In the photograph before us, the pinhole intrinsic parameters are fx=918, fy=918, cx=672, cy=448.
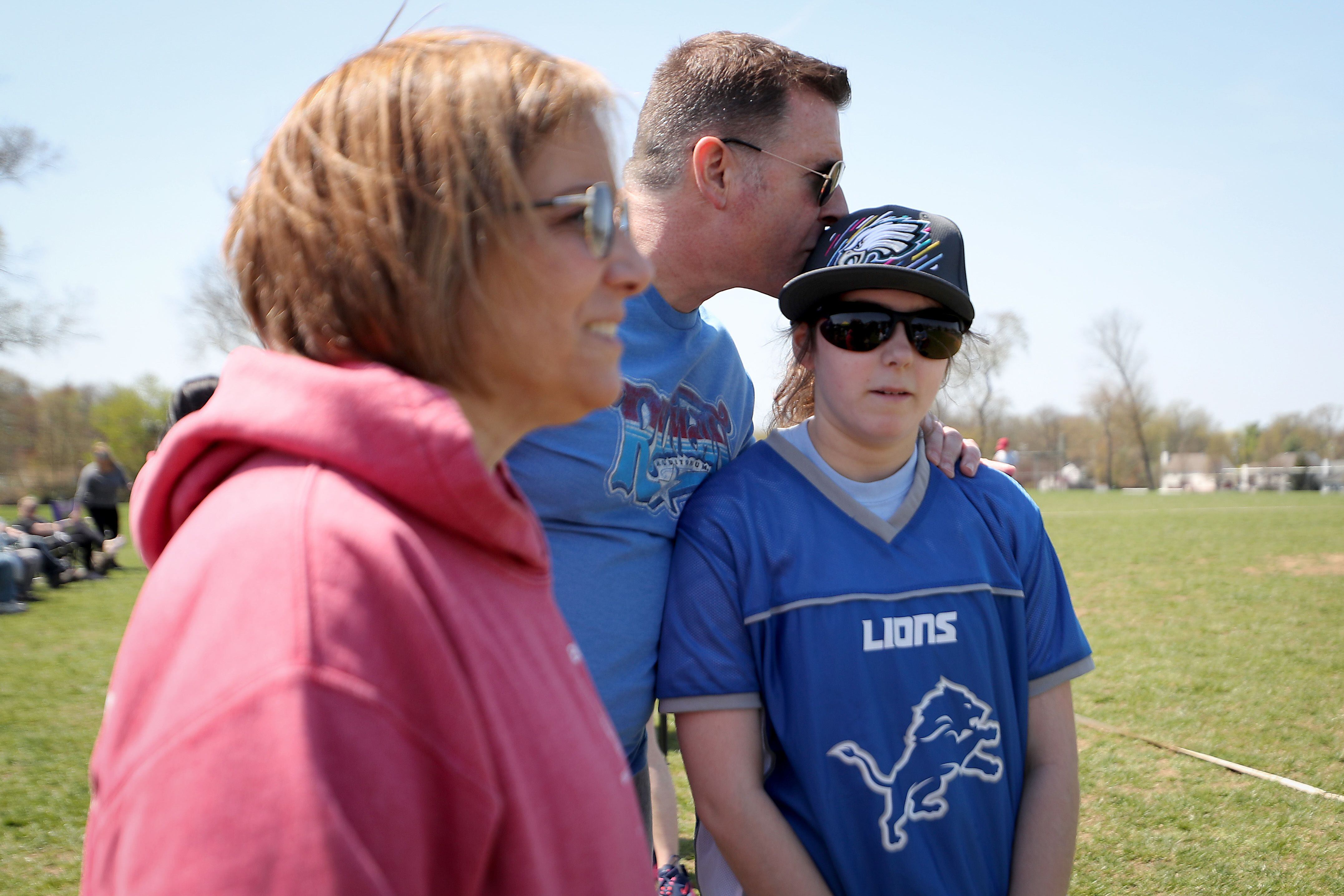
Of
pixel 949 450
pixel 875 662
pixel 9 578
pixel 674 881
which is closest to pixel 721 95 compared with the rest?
pixel 949 450

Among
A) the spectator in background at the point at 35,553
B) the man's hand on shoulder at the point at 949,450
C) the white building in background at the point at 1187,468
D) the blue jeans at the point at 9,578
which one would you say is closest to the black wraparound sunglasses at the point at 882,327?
the man's hand on shoulder at the point at 949,450

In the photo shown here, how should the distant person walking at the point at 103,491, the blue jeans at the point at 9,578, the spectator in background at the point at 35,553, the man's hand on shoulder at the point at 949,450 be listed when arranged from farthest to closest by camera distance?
1. the distant person walking at the point at 103,491
2. the spectator in background at the point at 35,553
3. the blue jeans at the point at 9,578
4. the man's hand on shoulder at the point at 949,450

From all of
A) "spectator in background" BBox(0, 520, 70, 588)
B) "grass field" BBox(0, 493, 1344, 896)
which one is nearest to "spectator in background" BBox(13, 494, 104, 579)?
"spectator in background" BBox(0, 520, 70, 588)

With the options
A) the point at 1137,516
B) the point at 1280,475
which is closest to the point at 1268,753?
the point at 1137,516

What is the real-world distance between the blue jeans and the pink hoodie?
13.9 meters

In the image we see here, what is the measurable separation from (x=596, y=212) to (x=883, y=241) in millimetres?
1191

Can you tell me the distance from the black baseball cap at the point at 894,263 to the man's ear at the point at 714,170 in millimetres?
432

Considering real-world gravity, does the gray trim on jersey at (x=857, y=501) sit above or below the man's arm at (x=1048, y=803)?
above

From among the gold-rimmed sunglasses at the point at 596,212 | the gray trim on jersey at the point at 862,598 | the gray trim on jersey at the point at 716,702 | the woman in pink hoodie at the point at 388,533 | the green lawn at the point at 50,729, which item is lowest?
the green lawn at the point at 50,729

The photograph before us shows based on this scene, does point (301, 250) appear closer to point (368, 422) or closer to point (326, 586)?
point (368, 422)

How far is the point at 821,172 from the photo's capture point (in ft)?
8.48

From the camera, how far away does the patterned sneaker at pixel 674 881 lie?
3.61 m

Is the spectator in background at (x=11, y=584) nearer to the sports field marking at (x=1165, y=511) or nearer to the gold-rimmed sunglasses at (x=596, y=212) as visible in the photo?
the gold-rimmed sunglasses at (x=596, y=212)

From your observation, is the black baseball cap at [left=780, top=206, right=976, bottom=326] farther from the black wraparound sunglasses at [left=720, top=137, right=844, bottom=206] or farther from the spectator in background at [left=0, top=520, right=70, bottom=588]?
the spectator in background at [left=0, top=520, right=70, bottom=588]
